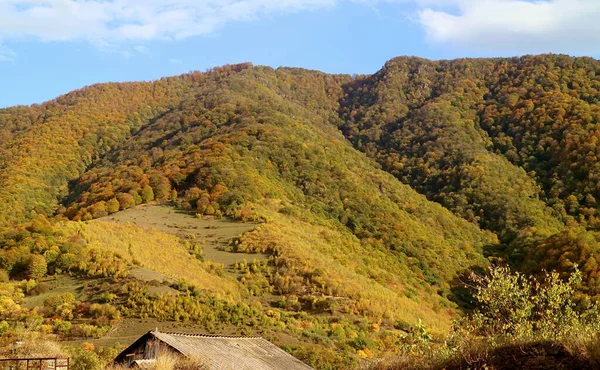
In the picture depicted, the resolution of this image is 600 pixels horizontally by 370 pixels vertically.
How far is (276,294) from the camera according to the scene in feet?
152

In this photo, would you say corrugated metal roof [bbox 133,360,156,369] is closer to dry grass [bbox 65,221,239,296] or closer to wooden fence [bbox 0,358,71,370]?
wooden fence [bbox 0,358,71,370]

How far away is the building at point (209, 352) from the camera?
65.4ft

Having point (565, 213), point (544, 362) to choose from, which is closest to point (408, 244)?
point (565, 213)

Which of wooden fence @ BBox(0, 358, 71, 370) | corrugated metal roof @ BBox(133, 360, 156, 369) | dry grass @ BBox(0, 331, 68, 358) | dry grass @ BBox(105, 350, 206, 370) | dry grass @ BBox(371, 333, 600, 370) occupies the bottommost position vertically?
dry grass @ BBox(0, 331, 68, 358)

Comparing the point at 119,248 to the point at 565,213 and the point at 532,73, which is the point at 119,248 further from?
the point at 532,73

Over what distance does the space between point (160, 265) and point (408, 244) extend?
32355mm

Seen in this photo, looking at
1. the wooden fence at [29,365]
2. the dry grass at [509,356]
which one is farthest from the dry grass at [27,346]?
the dry grass at [509,356]

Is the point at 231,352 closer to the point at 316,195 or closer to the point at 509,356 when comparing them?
the point at 509,356

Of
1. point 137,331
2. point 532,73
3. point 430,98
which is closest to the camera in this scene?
point 137,331

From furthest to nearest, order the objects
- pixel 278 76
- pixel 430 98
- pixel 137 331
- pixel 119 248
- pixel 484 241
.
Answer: pixel 278 76 < pixel 430 98 < pixel 484 241 < pixel 119 248 < pixel 137 331

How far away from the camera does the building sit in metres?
19.9

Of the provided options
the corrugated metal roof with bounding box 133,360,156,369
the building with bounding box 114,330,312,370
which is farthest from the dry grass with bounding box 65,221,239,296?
the corrugated metal roof with bounding box 133,360,156,369

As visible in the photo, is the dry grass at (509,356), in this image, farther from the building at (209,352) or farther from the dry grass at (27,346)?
the dry grass at (27,346)

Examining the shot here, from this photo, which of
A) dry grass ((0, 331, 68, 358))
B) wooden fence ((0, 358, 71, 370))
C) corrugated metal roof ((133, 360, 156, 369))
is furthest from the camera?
dry grass ((0, 331, 68, 358))
